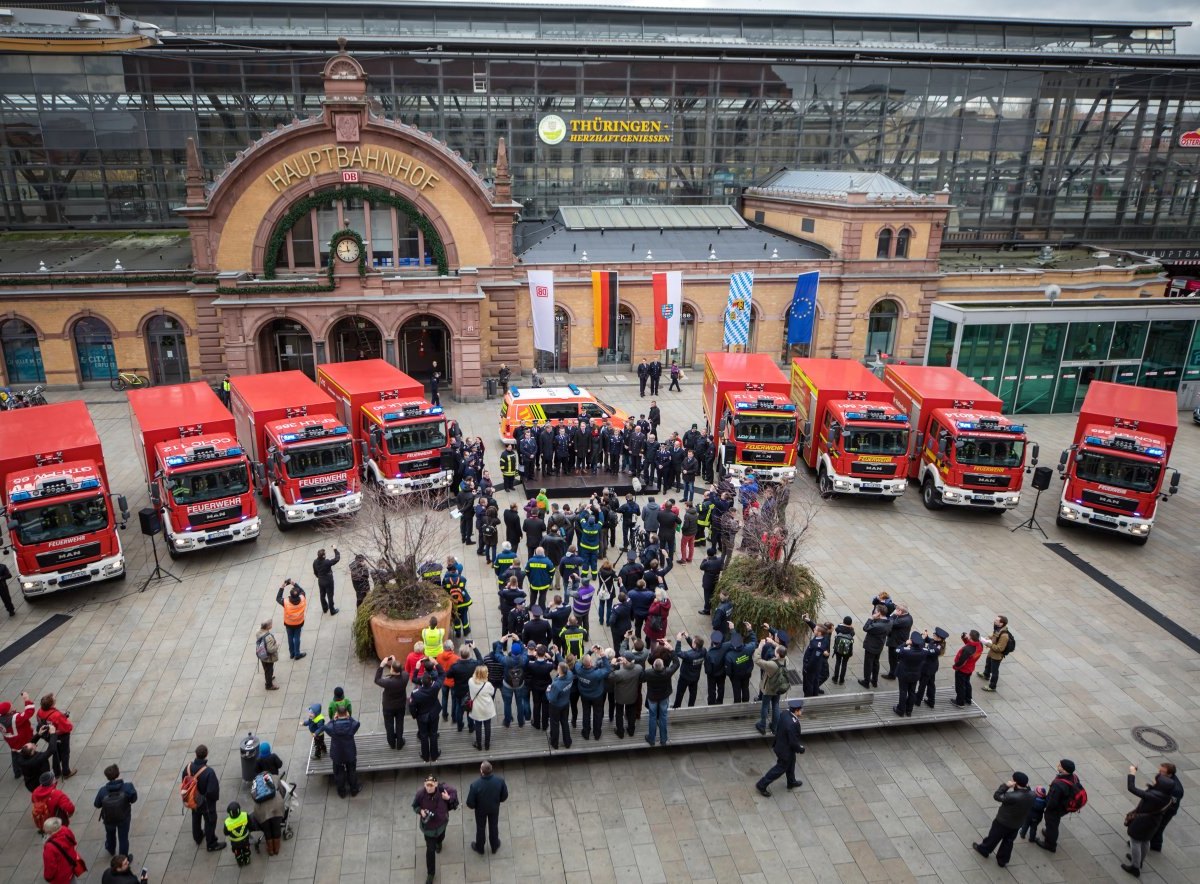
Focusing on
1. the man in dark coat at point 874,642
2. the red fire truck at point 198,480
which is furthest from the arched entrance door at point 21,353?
the man in dark coat at point 874,642

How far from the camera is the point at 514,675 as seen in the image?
13.7 m

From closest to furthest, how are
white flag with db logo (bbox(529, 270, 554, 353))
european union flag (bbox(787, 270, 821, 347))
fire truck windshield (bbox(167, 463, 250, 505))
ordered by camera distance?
1. fire truck windshield (bbox(167, 463, 250, 505))
2. white flag with db logo (bbox(529, 270, 554, 353))
3. european union flag (bbox(787, 270, 821, 347))

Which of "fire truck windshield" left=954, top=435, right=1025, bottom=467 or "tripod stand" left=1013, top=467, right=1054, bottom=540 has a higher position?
"fire truck windshield" left=954, top=435, right=1025, bottom=467

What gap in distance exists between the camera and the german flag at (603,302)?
35.6m

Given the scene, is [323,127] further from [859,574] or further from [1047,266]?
[1047,266]

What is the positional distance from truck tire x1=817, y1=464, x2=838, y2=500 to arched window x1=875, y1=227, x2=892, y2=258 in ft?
59.3

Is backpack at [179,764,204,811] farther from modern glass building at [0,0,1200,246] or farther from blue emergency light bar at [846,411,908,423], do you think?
modern glass building at [0,0,1200,246]

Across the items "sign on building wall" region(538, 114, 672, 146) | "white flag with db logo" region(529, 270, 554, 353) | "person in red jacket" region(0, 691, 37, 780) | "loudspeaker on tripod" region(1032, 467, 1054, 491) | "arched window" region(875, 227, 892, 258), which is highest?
"sign on building wall" region(538, 114, 672, 146)

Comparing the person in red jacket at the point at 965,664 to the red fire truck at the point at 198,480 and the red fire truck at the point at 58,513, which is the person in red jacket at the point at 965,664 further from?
the red fire truck at the point at 58,513

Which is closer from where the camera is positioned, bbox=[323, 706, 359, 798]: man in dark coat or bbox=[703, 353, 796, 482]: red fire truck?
bbox=[323, 706, 359, 798]: man in dark coat

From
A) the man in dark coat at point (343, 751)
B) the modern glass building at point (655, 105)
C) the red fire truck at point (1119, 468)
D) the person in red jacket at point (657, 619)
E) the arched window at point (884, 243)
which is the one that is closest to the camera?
the man in dark coat at point (343, 751)

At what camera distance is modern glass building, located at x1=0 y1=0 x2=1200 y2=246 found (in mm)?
42094

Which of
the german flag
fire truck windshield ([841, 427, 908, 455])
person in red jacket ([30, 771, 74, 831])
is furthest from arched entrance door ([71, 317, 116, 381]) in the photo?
fire truck windshield ([841, 427, 908, 455])

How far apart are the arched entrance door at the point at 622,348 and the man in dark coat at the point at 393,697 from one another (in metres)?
27.3
